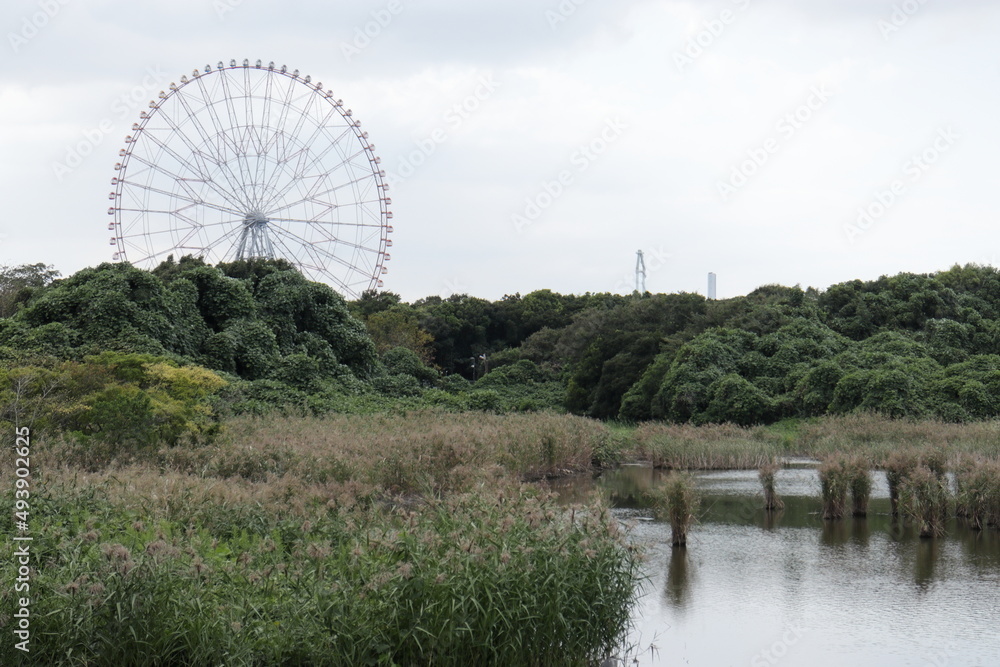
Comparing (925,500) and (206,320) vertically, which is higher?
(206,320)

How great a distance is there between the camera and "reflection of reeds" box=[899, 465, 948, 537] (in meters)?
11.6

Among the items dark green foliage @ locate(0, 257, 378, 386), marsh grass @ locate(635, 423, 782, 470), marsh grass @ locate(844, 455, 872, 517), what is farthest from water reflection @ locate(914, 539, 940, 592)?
dark green foliage @ locate(0, 257, 378, 386)

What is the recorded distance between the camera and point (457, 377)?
125 feet

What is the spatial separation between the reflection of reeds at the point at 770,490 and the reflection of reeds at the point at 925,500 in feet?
6.34

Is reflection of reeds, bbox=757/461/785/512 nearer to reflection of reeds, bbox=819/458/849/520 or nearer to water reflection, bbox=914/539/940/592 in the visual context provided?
reflection of reeds, bbox=819/458/849/520

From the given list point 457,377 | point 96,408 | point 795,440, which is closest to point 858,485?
point 795,440

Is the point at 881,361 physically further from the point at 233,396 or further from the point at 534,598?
the point at 534,598

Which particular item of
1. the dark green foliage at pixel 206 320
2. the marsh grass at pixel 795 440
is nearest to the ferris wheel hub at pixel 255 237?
the dark green foliage at pixel 206 320

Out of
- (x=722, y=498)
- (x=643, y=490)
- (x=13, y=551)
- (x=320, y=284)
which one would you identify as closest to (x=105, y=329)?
(x=320, y=284)

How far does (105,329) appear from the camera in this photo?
23.0 metres

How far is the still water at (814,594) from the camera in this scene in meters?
7.33

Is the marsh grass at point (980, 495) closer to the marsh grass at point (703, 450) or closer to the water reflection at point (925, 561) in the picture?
the water reflection at point (925, 561)

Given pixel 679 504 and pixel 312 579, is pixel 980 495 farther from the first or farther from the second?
pixel 312 579

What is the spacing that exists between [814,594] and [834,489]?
4.25 m
